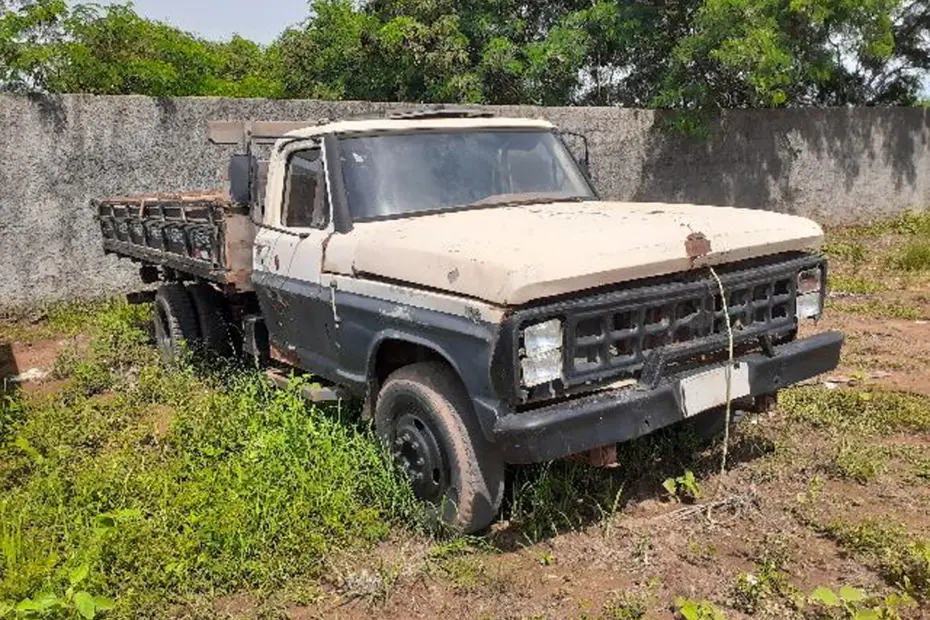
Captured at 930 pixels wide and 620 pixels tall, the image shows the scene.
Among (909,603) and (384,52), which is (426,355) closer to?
(909,603)

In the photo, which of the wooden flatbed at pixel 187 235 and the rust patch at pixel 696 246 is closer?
the rust patch at pixel 696 246

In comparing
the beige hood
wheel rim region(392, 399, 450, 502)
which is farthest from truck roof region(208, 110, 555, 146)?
wheel rim region(392, 399, 450, 502)

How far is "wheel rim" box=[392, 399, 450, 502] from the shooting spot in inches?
151

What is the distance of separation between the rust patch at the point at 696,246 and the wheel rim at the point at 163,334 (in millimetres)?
4582

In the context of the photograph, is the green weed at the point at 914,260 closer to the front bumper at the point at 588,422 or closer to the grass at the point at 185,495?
the front bumper at the point at 588,422

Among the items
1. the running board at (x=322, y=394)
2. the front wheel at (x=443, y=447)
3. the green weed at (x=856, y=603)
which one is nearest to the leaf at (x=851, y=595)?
the green weed at (x=856, y=603)

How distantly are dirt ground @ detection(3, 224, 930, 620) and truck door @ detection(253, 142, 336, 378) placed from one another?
1.31 meters

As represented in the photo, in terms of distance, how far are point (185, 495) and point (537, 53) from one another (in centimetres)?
1133

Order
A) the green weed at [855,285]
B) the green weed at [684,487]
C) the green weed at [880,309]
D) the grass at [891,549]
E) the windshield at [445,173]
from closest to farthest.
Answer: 1. the grass at [891,549]
2. the green weed at [684,487]
3. the windshield at [445,173]
4. the green weed at [880,309]
5. the green weed at [855,285]

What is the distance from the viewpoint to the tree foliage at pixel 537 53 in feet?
32.3

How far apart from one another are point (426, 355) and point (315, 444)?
0.90 m

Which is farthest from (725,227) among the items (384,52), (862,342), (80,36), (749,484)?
(384,52)

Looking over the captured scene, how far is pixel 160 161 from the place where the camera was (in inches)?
356

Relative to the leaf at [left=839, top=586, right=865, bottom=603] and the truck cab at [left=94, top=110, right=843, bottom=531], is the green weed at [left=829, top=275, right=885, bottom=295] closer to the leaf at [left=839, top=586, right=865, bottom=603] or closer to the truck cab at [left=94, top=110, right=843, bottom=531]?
the truck cab at [left=94, top=110, right=843, bottom=531]
